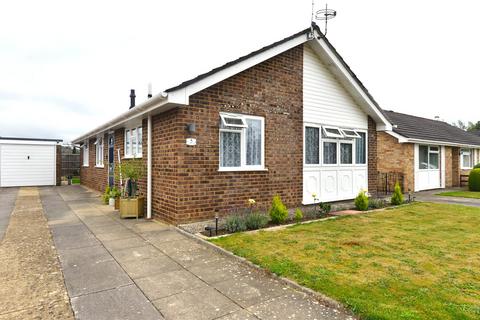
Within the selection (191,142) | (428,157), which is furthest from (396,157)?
(191,142)

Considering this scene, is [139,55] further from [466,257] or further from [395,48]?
[466,257]

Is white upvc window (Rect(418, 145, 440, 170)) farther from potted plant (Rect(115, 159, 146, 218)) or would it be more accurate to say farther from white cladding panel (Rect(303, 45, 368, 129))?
potted plant (Rect(115, 159, 146, 218))

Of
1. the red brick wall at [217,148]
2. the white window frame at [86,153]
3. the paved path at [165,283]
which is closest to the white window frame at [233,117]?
the red brick wall at [217,148]

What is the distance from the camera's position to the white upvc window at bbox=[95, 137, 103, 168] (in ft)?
50.0

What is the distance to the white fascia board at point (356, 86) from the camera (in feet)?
31.2

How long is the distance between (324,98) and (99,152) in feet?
39.1

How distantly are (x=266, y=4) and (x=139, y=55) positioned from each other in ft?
22.3

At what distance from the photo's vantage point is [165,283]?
11.9ft

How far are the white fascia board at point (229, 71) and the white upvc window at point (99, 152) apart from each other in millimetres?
10066

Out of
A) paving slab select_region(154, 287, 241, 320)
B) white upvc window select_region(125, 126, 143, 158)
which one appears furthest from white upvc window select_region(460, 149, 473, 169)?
paving slab select_region(154, 287, 241, 320)

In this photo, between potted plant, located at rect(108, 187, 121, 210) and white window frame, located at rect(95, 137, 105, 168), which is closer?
potted plant, located at rect(108, 187, 121, 210)

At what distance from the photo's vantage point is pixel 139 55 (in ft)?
44.7

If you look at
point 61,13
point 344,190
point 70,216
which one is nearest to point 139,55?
point 61,13

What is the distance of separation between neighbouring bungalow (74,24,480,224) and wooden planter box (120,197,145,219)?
292 millimetres
